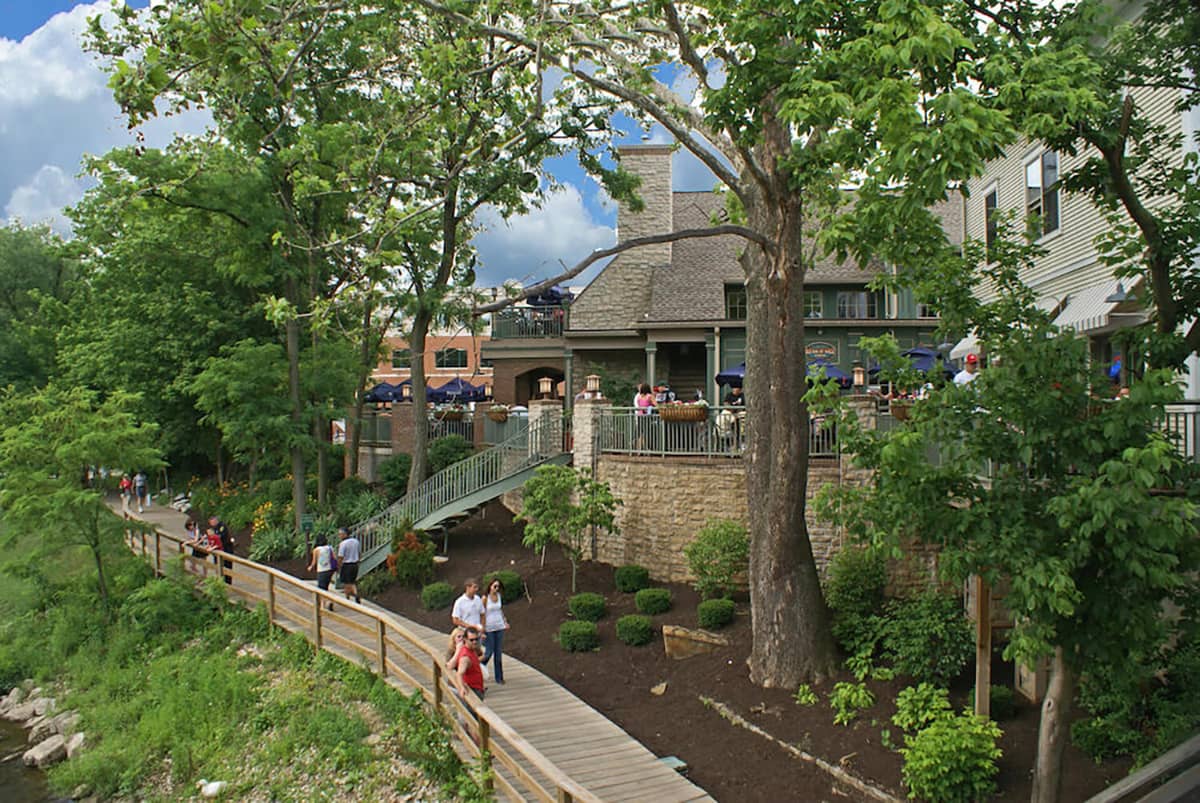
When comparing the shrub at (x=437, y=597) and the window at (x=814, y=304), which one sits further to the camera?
the window at (x=814, y=304)

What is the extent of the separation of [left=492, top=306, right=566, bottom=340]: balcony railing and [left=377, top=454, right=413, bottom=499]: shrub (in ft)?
23.3

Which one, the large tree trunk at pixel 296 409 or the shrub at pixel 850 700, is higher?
the large tree trunk at pixel 296 409

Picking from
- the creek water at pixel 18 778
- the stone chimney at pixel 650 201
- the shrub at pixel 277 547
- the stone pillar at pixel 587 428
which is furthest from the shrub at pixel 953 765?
the stone chimney at pixel 650 201

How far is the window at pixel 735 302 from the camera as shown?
25.3 meters

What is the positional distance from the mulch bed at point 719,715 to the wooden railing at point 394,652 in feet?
5.30

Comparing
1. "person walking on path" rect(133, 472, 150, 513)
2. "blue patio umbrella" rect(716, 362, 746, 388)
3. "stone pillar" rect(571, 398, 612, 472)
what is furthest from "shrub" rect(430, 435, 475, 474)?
"person walking on path" rect(133, 472, 150, 513)

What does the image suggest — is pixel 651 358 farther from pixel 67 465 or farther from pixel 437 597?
pixel 67 465

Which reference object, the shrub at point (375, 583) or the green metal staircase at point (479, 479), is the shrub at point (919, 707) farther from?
the shrub at point (375, 583)

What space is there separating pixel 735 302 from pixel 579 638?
14192mm

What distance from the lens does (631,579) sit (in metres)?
15.6

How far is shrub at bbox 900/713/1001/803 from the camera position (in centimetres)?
839

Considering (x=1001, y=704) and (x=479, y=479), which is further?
(x=479, y=479)

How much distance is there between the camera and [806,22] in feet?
26.9

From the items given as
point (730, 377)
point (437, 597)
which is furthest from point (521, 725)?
point (730, 377)
